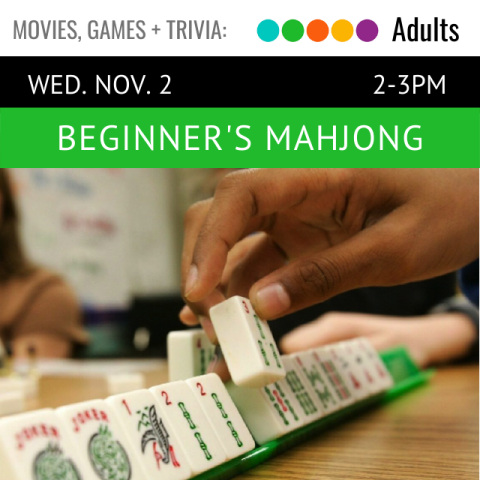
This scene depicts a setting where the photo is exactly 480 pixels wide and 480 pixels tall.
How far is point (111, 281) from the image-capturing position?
11.4 feet

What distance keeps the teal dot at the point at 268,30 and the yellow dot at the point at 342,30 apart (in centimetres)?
9

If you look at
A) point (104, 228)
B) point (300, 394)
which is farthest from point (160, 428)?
point (104, 228)

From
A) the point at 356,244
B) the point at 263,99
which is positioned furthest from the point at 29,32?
the point at 356,244

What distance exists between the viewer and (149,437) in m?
0.42

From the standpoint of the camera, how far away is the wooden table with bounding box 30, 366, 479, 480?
0.49 m

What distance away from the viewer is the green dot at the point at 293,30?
0.84m

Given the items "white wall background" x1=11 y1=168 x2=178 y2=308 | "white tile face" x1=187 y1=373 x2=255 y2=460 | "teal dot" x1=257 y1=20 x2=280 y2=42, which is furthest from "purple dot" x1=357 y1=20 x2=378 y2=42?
"white wall background" x1=11 y1=168 x2=178 y2=308

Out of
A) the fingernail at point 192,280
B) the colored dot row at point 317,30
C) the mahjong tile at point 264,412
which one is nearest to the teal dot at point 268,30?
the colored dot row at point 317,30

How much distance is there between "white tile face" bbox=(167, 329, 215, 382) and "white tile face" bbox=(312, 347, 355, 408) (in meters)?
0.15

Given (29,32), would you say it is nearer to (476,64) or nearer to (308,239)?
(308,239)

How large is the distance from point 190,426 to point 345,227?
40 cm

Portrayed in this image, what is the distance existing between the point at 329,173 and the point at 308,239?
21 centimetres

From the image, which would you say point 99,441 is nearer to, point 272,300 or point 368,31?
point 272,300

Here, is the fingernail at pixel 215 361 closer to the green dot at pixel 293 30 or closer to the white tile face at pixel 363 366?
the white tile face at pixel 363 366
